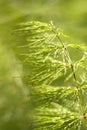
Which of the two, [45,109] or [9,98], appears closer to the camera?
[45,109]

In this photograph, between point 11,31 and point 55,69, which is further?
point 11,31

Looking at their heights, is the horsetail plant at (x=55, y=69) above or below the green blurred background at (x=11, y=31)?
below

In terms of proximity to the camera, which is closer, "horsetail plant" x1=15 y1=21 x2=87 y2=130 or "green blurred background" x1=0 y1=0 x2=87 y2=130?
"horsetail plant" x1=15 y1=21 x2=87 y2=130

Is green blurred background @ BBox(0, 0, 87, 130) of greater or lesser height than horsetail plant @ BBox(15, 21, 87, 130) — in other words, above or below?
above

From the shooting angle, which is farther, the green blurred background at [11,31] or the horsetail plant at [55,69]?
the green blurred background at [11,31]

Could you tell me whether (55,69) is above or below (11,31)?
below

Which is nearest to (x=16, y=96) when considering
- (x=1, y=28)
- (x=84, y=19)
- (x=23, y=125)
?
(x=23, y=125)

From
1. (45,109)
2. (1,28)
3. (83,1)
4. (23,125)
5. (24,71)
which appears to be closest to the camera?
(45,109)

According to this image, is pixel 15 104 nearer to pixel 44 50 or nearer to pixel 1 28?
pixel 1 28
